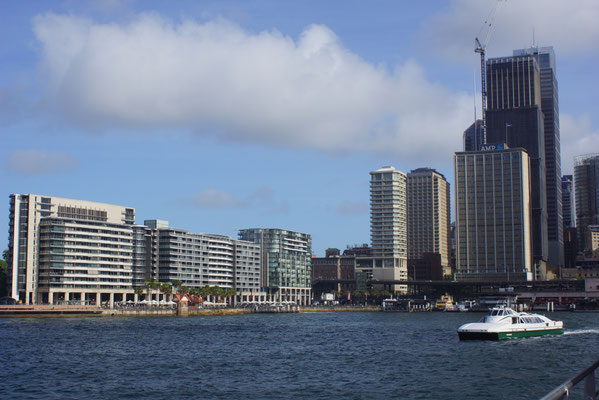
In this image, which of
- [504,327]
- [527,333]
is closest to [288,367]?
[504,327]

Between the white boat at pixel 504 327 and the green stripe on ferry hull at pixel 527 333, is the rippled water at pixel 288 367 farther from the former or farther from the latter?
the white boat at pixel 504 327

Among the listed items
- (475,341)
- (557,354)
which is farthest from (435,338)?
(557,354)

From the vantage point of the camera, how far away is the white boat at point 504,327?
99250 mm

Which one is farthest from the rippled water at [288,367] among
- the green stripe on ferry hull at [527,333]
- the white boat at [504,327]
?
the white boat at [504,327]

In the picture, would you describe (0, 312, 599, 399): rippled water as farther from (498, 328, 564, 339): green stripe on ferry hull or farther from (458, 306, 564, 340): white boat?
(458, 306, 564, 340): white boat

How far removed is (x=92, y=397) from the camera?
53062 millimetres

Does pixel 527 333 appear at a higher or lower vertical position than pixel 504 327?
lower

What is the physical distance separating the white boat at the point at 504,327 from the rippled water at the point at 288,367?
1853 mm

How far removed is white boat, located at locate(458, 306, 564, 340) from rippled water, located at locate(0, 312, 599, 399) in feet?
6.08

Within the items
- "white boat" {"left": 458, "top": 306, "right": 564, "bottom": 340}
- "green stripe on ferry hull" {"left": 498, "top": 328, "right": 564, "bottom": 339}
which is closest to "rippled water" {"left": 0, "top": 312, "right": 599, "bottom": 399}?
"green stripe on ferry hull" {"left": 498, "top": 328, "right": 564, "bottom": 339}

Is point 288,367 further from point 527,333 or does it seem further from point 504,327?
point 527,333

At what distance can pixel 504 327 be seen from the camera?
3942 inches

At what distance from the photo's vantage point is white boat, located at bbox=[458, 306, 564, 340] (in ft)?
326

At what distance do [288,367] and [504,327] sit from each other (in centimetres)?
4141
